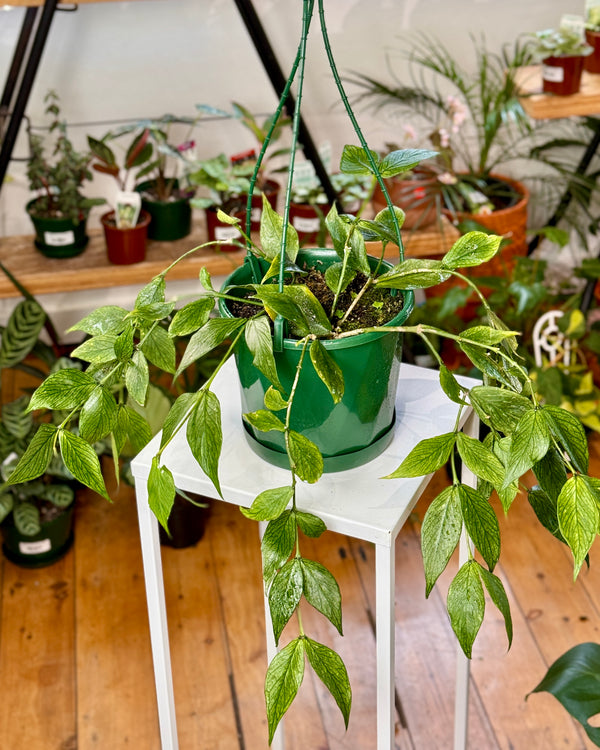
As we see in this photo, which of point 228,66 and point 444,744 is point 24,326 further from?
point 444,744

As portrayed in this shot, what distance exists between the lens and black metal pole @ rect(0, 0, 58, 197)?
215 centimetres

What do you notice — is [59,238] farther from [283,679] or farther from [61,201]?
[283,679]

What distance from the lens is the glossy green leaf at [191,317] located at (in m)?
0.98

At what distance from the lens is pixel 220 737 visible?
1.88 metres

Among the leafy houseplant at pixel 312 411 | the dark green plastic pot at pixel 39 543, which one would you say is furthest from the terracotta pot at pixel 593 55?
the dark green plastic pot at pixel 39 543

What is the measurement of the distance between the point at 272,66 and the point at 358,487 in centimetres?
146

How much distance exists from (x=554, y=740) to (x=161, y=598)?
1.00m

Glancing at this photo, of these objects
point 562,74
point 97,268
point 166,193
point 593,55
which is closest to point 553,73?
point 562,74

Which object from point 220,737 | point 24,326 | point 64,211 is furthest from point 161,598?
point 64,211

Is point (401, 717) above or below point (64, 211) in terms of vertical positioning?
below

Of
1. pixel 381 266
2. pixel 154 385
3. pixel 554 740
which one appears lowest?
pixel 554 740

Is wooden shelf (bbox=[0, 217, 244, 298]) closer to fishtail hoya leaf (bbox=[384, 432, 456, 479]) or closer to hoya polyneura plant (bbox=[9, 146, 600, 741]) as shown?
hoya polyneura plant (bbox=[9, 146, 600, 741])

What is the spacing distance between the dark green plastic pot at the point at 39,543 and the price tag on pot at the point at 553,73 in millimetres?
1588

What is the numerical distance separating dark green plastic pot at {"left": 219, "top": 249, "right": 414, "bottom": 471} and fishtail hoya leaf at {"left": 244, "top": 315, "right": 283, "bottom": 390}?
5cm
